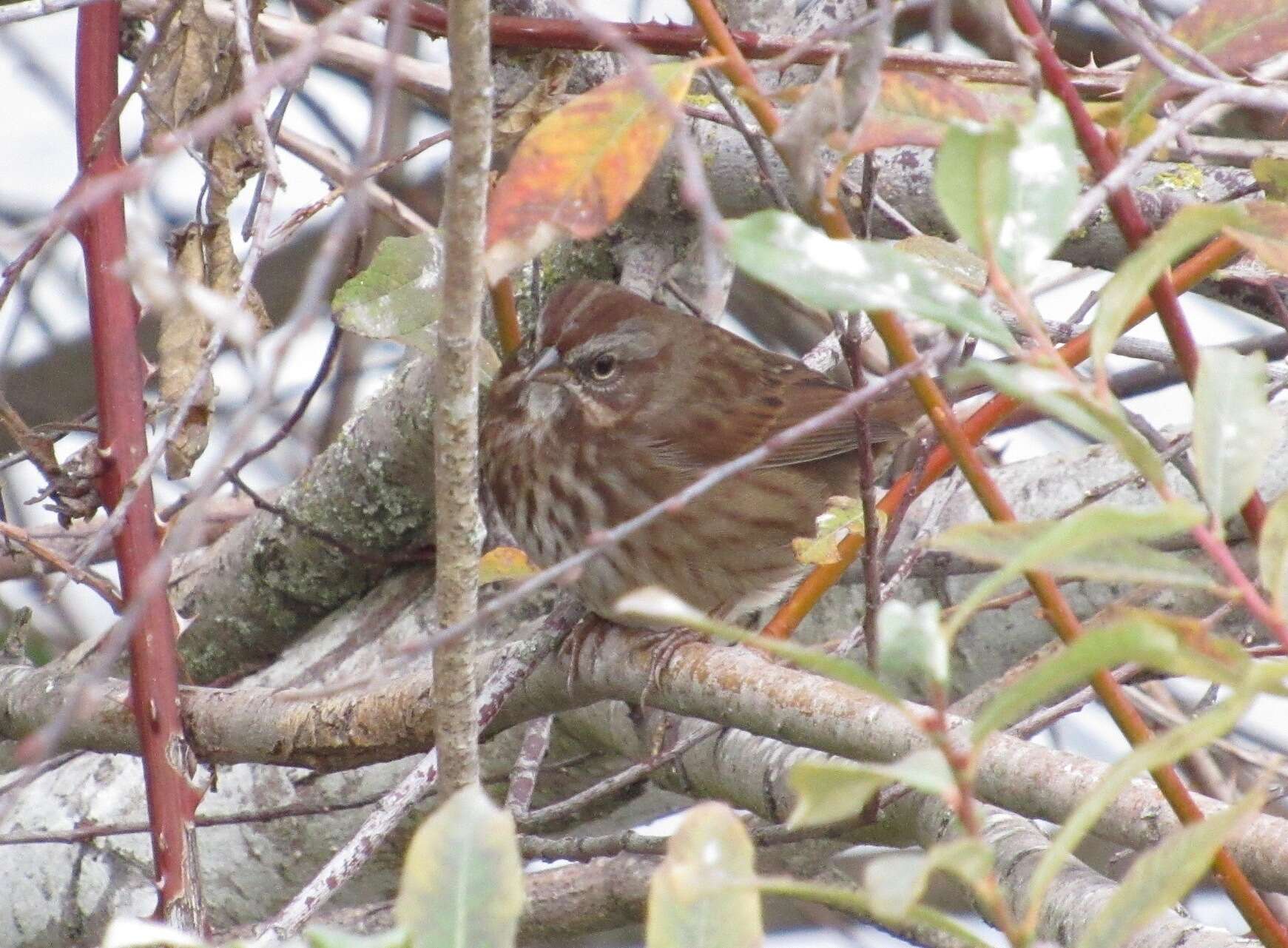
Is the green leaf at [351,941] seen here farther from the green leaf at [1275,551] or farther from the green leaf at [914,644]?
the green leaf at [1275,551]

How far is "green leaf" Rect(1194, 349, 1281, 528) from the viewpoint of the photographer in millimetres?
972

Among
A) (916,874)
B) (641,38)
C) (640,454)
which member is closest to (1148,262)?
(916,874)

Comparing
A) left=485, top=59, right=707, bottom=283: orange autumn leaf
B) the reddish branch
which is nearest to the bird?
the reddish branch

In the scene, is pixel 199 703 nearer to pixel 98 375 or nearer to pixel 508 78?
pixel 98 375

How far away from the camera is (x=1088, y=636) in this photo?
838mm

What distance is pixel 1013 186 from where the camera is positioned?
100 cm

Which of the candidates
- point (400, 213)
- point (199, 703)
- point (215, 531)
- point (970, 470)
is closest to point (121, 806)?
point (199, 703)

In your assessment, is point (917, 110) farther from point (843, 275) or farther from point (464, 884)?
point (464, 884)

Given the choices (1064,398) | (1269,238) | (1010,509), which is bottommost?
(1064,398)

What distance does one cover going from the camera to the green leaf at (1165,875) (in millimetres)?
883

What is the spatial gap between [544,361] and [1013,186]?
2.23 m

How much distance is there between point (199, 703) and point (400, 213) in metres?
1.31

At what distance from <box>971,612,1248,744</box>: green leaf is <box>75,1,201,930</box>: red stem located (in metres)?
1.44

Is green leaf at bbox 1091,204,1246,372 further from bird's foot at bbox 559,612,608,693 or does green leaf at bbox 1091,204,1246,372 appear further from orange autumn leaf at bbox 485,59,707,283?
bird's foot at bbox 559,612,608,693
